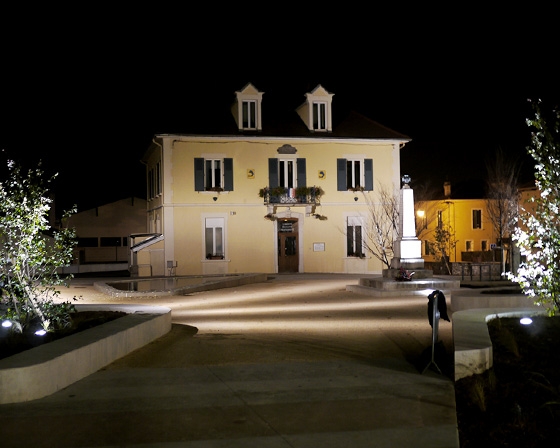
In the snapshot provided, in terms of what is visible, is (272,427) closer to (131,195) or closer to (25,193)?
(25,193)

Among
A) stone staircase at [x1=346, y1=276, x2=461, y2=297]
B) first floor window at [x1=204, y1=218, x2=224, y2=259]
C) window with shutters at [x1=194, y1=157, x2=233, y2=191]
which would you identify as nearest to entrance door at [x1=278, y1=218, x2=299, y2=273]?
first floor window at [x1=204, y1=218, x2=224, y2=259]

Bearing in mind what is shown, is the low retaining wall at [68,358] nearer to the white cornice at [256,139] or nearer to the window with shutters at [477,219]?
the white cornice at [256,139]

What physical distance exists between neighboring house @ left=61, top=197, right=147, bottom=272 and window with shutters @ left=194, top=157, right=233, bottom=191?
1773 centimetres

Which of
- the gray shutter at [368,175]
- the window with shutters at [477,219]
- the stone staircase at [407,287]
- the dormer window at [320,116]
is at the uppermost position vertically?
the dormer window at [320,116]

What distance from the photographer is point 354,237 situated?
35.9 meters

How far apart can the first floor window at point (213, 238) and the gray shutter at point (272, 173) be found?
3.02 m

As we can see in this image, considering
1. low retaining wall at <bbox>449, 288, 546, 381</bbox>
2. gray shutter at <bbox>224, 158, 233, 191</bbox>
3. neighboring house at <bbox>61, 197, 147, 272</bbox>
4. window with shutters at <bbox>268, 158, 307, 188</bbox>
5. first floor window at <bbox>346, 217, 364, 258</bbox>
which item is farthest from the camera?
neighboring house at <bbox>61, 197, 147, 272</bbox>

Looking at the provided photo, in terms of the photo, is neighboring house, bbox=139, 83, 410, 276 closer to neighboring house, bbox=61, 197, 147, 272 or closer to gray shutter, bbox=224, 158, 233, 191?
gray shutter, bbox=224, 158, 233, 191

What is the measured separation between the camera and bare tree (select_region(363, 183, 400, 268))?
35531mm

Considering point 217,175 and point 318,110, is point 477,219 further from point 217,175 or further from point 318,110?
point 217,175

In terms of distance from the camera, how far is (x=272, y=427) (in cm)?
663

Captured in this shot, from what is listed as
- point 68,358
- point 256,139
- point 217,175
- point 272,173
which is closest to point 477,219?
point 272,173

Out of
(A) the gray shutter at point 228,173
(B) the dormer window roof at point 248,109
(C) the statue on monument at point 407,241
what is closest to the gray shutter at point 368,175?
(B) the dormer window roof at point 248,109

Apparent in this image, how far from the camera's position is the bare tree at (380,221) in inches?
1399
